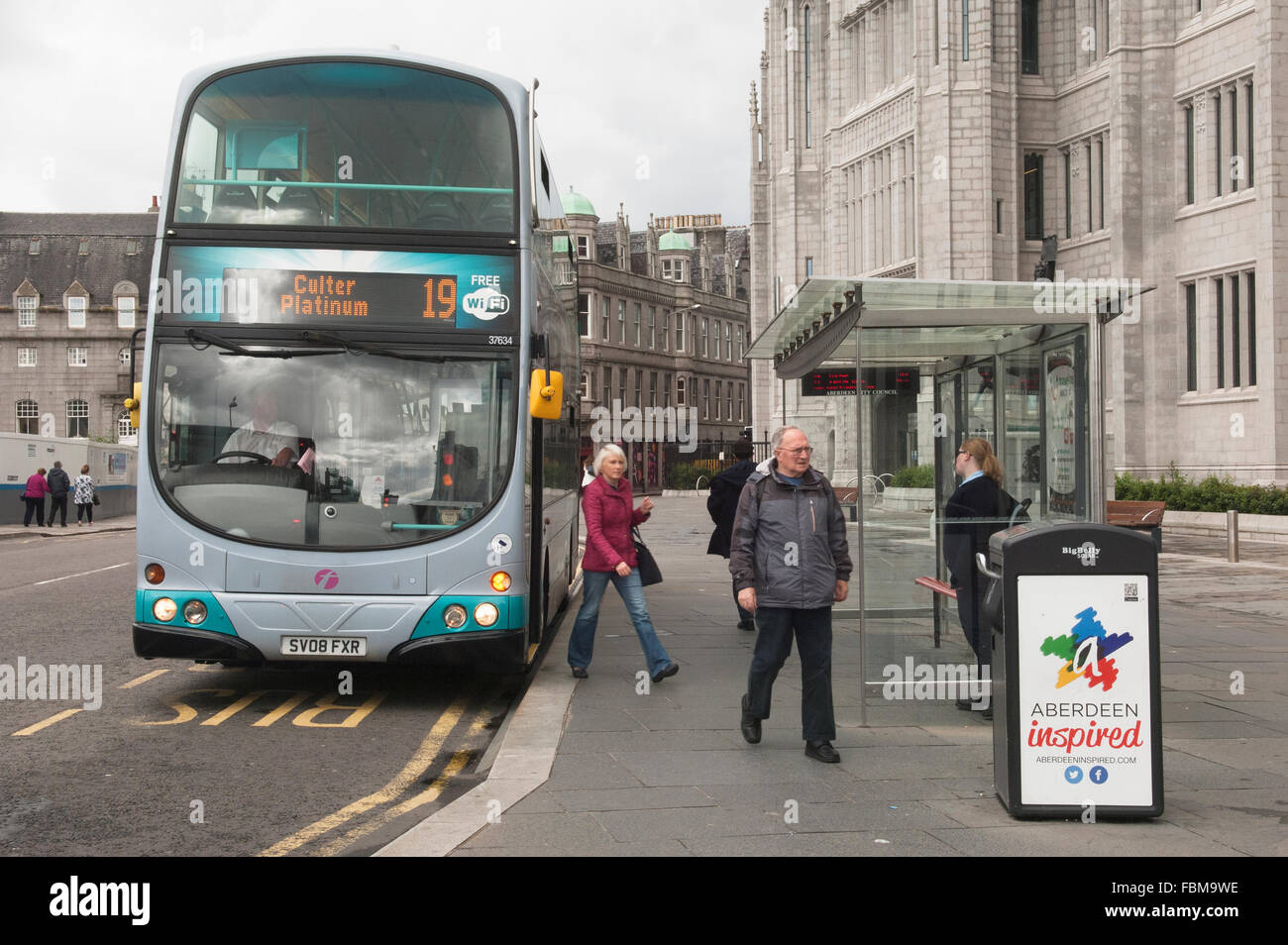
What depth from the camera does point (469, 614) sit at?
8.50 meters

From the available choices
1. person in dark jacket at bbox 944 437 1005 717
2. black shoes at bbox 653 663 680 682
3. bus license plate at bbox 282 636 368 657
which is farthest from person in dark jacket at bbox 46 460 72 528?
person in dark jacket at bbox 944 437 1005 717

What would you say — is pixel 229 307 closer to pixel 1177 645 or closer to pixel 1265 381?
pixel 1177 645

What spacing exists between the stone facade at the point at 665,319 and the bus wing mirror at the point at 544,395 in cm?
6756

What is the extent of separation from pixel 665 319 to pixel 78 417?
38.2 m

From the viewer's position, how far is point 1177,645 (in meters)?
11.5

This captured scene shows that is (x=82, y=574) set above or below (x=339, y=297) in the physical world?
below

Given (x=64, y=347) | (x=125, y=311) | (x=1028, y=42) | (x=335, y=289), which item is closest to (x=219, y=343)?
(x=335, y=289)

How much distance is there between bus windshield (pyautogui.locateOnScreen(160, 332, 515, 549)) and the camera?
8.49 metres

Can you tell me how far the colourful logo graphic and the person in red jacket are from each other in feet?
13.3

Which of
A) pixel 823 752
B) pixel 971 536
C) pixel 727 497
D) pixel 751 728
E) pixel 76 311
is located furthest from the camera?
pixel 76 311

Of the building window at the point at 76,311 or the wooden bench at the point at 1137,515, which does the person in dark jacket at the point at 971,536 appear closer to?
the wooden bench at the point at 1137,515

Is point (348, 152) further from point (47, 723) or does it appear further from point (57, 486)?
point (57, 486)

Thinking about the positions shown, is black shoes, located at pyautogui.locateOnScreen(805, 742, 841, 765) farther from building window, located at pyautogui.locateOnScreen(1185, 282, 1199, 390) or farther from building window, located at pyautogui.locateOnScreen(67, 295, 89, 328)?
building window, located at pyautogui.locateOnScreen(67, 295, 89, 328)
